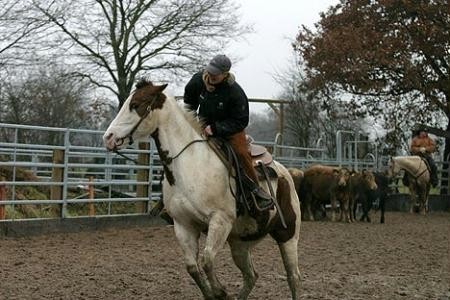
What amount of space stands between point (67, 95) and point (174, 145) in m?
29.6

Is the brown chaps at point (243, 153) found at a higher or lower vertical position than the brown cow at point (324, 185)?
higher

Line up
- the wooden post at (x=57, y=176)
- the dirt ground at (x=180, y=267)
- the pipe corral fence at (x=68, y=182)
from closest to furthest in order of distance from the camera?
the dirt ground at (x=180, y=267)
the pipe corral fence at (x=68, y=182)
the wooden post at (x=57, y=176)

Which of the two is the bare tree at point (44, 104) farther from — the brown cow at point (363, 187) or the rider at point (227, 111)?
the rider at point (227, 111)

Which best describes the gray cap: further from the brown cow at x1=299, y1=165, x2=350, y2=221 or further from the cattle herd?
the brown cow at x1=299, y1=165, x2=350, y2=221

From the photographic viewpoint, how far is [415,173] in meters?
23.2

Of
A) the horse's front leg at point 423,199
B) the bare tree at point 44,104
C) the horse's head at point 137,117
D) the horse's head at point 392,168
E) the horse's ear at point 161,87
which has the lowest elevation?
the horse's front leg at point 423,199

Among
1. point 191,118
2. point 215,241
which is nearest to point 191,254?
point 215,241

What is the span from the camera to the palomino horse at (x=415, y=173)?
74.3ft

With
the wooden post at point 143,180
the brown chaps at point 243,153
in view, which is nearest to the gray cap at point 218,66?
the brown chaps at point 243,153

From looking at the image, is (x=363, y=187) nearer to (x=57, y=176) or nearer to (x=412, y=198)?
(x=412, y=198)

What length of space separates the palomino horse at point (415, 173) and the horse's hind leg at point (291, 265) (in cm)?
1562

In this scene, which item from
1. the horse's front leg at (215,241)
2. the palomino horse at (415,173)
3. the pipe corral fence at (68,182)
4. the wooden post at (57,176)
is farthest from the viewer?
the palomino horse at (415,173)

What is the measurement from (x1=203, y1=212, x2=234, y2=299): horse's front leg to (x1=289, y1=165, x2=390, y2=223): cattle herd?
11799mm

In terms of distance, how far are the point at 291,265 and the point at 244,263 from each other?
0.47 meters
